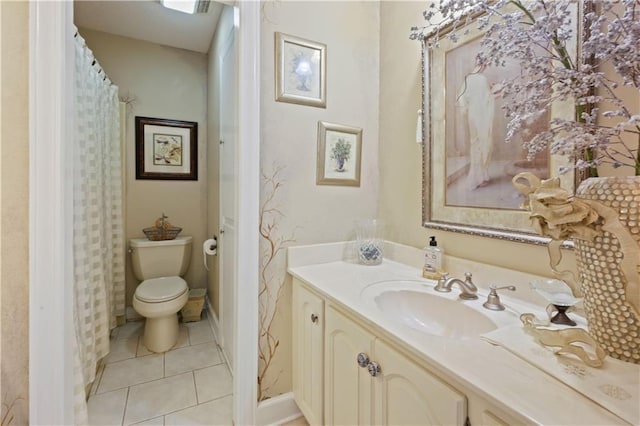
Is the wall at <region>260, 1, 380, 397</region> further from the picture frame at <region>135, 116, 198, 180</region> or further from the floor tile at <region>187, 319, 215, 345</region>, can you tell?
the picture frame at <region>135, 116, 198, 180</region>

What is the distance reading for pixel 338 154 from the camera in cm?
148

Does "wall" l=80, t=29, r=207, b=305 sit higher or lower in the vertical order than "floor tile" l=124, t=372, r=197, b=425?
higher

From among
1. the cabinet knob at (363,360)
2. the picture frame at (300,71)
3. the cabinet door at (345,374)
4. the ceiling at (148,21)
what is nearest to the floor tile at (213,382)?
the cabinet door at (345,374)

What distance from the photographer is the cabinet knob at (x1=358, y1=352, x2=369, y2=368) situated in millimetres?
857

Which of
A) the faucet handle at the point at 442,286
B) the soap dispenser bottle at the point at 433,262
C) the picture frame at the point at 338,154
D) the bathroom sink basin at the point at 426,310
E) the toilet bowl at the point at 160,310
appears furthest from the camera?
the toilet bowl at the point at 160,310

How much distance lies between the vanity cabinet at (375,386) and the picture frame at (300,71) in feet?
3.26

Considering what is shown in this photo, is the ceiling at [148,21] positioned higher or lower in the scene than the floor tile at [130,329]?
higher

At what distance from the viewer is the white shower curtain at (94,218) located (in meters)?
1.39

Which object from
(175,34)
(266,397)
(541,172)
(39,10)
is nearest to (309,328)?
(266,397)

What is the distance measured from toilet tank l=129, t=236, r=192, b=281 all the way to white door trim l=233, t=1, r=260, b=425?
4.91 ft

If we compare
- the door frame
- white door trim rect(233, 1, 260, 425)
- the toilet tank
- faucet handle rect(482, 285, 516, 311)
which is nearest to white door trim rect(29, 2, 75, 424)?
the door frame

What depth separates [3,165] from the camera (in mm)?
999

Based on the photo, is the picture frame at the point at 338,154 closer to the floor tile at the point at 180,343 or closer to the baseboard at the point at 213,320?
the baseboard at the point at 213,320

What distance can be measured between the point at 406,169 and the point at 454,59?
20.0 inches
